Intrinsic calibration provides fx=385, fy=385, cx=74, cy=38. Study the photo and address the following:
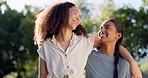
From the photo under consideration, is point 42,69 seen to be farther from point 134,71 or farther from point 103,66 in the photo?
point 134,71

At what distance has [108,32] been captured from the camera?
3.37 meters

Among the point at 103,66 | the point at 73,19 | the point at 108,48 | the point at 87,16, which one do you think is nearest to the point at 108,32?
the point at 108,48

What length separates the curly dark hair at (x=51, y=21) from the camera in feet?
9.98

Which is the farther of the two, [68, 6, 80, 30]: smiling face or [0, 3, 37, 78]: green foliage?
[0, 3, 37, 78]: green foliage

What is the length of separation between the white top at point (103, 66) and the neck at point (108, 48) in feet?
0.12

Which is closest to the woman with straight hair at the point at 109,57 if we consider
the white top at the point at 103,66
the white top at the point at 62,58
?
the white top at the point at 103,66

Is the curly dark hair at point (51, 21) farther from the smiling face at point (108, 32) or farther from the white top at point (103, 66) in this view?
the white top at point (103, 66)

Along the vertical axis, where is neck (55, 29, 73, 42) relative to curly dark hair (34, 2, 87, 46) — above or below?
below

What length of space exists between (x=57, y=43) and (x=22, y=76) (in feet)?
99.5

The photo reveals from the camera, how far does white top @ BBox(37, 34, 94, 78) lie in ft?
9.89

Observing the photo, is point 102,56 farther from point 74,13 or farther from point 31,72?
point 31,72

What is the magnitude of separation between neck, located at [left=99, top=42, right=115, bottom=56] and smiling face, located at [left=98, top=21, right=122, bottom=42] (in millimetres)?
60

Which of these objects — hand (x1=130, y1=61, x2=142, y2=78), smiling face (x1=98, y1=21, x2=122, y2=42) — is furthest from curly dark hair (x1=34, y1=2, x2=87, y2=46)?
hand (x1=130, y1=61, x2=142, y2=78)

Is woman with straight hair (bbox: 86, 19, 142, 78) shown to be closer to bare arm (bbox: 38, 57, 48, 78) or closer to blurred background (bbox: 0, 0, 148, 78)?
bare arm (bbox: 38, 57, 48, 78)
